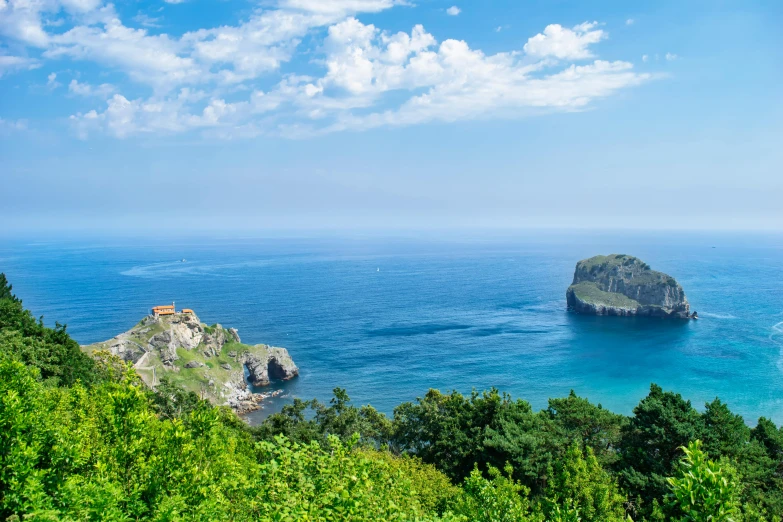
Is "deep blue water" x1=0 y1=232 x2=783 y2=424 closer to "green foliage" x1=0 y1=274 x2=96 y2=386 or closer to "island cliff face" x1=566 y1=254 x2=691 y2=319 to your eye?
"island cliff face" x1=566 y1=254 x2=691 y2=319

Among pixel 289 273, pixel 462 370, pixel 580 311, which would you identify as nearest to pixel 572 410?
pixel 462 370

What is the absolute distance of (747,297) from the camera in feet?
446

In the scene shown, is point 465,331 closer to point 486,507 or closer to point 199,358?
point 199,358

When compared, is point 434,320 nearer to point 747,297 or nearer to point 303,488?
point 747,297

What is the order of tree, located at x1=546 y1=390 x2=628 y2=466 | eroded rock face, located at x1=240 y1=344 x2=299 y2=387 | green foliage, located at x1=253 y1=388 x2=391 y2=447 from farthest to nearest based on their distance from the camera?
eroded rock face, located at x1=240 y1=344 x2=299 y2=387, green foliage, located at x1=253 y1=388 x2=391 y2=447, tree, located at x1=546 y1=390 x2=628 y2=466

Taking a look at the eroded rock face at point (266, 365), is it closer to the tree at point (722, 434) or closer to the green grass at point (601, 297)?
the tree at point (722, 434)

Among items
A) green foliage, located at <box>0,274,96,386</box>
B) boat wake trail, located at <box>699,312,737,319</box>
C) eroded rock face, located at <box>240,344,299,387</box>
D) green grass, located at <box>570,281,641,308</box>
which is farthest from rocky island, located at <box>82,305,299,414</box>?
boat wake trail, located at <box>699,312,737,319</box>

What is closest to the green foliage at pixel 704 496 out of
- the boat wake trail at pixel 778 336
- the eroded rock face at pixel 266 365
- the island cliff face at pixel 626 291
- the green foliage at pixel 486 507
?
the green foliage at pixel 486 507

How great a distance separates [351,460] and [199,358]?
230 feet

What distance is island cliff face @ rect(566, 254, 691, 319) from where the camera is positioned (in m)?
116

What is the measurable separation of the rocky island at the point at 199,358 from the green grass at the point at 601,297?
7743 cm

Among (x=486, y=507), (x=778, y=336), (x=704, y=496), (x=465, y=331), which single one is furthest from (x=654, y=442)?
(x=778, y=336)

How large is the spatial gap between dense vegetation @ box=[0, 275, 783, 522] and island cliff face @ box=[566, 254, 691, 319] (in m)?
90.7

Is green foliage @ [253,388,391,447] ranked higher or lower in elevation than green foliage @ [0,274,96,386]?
lower
